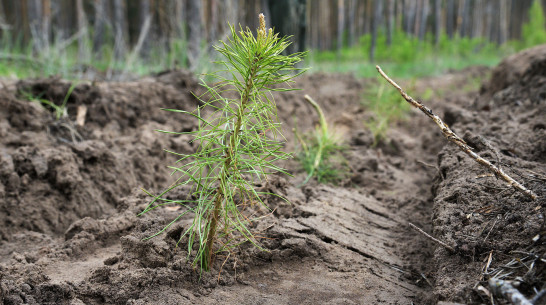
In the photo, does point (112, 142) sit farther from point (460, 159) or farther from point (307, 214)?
point (460, 159)

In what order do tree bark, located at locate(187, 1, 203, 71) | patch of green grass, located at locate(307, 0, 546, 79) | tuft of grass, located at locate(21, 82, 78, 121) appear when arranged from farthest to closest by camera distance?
patch of green grass, located at locate(307, 0, 546, 79), tree bark, located at locate(187, 1, 203, 71), tuft of grass, located at locate(21, 82, 78, 121)

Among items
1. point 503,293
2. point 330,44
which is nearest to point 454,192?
point 503,293

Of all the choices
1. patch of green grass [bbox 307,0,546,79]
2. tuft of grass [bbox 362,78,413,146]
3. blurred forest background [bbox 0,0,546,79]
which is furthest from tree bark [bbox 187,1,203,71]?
patch of green grass [bbox 307,0,546,79]

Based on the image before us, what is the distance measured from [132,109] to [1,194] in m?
1.34

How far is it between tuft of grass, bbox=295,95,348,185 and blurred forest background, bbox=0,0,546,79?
138 cm

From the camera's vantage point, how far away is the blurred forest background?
5.25 metres

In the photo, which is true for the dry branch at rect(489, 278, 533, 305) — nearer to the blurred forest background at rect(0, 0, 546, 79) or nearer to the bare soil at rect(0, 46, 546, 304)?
the bare soil at rect(0, 46, 546, 304)

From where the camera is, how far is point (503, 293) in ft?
3.95

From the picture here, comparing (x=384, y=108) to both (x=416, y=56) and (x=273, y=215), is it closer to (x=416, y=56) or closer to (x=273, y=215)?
(x=273, y=215)

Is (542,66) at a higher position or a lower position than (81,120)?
higher

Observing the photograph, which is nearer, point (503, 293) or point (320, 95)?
point (503, 293)

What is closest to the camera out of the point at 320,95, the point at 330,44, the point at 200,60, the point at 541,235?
the point at 541,235

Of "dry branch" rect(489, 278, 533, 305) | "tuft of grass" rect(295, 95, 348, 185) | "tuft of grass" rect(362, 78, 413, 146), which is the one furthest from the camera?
"tuft of grass" rect(362, 78, 413, 146)

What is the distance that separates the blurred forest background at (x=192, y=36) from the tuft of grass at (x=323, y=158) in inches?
54.5
